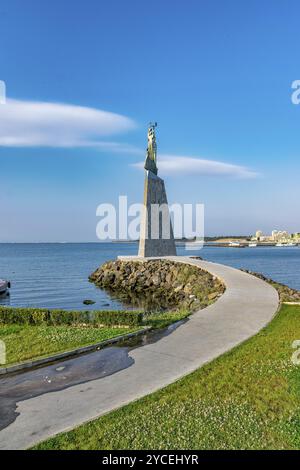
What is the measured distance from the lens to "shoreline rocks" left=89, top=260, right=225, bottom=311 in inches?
1254

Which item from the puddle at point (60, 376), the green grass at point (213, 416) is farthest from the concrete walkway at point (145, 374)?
the green grass at point (213, 416)

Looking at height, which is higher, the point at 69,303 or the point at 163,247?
the point at 163,247

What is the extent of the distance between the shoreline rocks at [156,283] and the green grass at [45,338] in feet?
43.7

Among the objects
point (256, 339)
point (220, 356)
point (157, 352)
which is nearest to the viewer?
point (220, 356)

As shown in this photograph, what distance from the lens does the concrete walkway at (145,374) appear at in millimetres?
8203

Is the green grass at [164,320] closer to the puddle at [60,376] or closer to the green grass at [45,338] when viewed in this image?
the green grass at [45,338]

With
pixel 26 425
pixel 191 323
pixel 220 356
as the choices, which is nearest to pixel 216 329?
pixel 191 323

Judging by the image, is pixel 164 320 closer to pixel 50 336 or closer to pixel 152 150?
pixel 50 336

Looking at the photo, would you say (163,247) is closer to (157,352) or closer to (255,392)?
(157,352)

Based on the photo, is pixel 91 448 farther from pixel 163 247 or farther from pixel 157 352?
pixel 163 247

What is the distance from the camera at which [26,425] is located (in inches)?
323

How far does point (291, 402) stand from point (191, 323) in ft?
27.8
